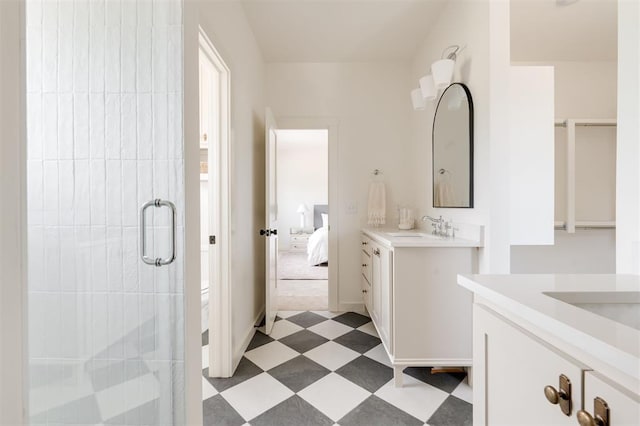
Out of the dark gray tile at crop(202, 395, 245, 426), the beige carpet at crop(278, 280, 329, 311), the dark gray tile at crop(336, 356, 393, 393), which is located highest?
the beige carpet at crop(278, 280, 329, 311)

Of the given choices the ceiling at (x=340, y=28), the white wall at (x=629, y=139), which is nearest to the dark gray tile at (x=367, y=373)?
the white wall at (x=629, y=139)

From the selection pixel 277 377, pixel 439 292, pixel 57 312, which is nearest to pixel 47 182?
pixel 57 312

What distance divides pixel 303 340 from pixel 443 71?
229cm

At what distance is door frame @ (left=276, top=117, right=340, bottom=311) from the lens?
297cm

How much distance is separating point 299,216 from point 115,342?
563 cm

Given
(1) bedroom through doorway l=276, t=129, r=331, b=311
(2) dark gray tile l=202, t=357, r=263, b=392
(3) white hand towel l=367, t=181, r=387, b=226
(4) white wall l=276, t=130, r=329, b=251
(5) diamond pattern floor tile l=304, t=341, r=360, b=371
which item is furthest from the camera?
(4) white wall l=276, t=130, r=329, b=251

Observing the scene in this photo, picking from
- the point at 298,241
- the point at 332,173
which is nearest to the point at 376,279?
the point at 332,173

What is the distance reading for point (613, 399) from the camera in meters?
0.42

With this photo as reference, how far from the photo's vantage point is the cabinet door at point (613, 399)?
0.39m

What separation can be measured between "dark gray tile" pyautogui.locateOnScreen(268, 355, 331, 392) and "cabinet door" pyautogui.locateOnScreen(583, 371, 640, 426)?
1.53 meters

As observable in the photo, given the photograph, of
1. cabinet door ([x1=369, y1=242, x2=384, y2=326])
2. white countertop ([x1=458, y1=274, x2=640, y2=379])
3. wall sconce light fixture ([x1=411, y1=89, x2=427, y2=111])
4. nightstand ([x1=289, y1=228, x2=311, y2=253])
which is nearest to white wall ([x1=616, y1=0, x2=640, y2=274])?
white countertop ([x1=458, y1=274, x2=640, y2=379])

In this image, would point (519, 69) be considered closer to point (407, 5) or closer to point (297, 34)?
point (407, 5)

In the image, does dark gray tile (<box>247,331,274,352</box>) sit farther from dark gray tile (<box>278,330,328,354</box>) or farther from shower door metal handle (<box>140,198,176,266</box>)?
shower door metal handle (<box>140,198,176,266</box>)

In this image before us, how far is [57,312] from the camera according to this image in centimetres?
79
